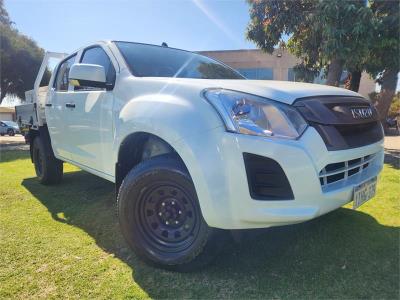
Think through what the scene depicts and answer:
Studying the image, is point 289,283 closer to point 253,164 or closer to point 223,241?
point 223,241

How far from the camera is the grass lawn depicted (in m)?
2.18

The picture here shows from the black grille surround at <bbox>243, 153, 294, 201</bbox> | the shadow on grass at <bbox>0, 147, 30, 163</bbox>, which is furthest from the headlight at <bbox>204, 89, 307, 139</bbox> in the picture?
the shadow on grass at <bbox>0, 147, 30, 163</bbox>

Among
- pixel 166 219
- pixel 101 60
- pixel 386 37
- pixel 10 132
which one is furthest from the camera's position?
pixel 10 132

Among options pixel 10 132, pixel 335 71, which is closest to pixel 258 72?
pixel 335 71

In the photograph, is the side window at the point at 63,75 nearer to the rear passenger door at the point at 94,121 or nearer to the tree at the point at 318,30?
the rear passenger door at the point at 94,121

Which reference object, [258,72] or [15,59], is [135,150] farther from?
[258,72]

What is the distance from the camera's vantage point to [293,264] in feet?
8.09

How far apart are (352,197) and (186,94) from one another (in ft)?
4.30

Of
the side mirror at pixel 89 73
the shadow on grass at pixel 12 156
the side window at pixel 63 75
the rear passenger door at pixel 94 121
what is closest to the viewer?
the side mirror at pixel 89 73

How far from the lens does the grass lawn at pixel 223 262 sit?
2184mm

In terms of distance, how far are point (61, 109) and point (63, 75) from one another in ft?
2.45

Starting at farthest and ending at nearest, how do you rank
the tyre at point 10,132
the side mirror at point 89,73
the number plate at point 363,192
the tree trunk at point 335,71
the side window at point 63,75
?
the tyre at point 10,132 < the tree trunk at point 335,71 < the side window at point 63,75 < the side mirror at point 89,73 < the number plate at point 363,192

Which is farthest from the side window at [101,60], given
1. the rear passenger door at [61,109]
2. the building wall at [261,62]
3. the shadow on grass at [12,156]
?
the building wall at [261,62]

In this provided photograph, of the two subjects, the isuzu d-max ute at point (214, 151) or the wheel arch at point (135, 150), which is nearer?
the isuzu d-max ute at point (214, 151)
